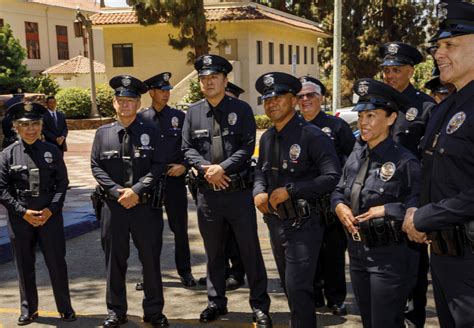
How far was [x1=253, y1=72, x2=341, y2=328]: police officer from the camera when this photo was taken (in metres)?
4.25

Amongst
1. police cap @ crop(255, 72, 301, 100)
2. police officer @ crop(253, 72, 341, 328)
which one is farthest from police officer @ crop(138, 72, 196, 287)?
police cap @ crop(255, 72, 301, 100)

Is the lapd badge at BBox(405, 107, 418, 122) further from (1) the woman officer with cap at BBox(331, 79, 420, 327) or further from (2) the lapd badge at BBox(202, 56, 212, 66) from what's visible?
(2) the lapd badge at BBox(202, 56, 212, 66)

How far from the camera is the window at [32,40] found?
4922 cm

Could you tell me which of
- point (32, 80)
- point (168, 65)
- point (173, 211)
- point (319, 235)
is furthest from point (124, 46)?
point (319, 235)

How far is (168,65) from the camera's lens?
3200cm

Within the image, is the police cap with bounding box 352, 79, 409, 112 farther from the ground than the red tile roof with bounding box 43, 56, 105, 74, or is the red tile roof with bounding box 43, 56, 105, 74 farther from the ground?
the red tile roof with bounding box 43, 56, 105, 74

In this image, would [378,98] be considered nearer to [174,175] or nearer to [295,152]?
[295,152]

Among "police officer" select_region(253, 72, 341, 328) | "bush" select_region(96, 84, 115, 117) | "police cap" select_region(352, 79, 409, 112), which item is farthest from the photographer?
"bush" select_region(96, 84, 115, 117)

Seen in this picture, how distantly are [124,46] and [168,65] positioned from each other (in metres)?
3.02

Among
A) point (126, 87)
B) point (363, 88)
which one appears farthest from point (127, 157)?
point (363, 88)

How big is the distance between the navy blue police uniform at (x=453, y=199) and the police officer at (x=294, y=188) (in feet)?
3.85

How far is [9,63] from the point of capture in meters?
34.4

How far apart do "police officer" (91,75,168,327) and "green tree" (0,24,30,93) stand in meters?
31.3

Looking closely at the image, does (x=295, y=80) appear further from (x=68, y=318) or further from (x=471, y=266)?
(x=68, y=318)
